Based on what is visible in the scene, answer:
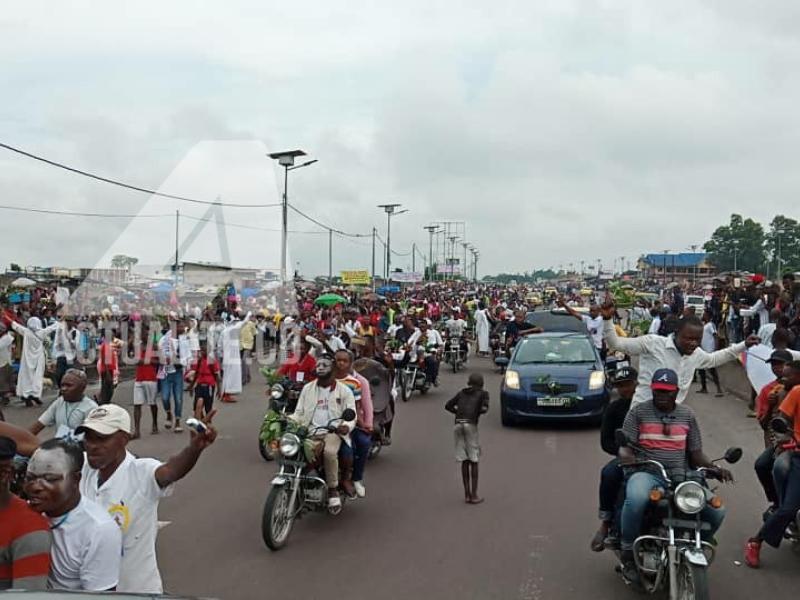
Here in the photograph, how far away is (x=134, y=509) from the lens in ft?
11.9

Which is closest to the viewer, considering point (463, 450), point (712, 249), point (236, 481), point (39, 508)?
point (39, 508)

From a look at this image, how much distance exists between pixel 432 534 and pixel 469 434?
4.68ft

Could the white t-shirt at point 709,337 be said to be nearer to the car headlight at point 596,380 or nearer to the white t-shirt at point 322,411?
the car headlight at point 596,380

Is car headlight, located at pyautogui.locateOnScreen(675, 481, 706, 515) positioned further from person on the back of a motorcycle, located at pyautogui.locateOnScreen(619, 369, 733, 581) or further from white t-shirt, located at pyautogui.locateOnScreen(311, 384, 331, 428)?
white t-shirt, located at pyautogui.locateOnScreen(311, 384, 331, 428)

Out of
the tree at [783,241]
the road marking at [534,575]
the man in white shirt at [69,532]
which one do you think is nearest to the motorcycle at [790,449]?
the road marking at [534,575]

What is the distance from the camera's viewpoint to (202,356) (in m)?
12.5

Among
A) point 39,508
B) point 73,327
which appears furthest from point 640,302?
point 39,508

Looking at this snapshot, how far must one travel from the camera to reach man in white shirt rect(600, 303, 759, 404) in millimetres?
6414

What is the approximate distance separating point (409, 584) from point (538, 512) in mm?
2259

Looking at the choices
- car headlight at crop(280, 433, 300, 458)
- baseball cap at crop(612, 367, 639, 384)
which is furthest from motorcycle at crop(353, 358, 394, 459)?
baseball cap at crop(612, 367, 639, 384)

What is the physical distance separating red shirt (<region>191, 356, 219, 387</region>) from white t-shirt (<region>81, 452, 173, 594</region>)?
27.3ft

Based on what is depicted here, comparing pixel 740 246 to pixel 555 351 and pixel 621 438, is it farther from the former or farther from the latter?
pixel 621 438

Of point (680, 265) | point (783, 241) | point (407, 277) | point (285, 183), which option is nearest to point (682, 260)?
point (680, 265)

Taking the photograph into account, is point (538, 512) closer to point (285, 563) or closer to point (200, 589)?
point (285, 563)
